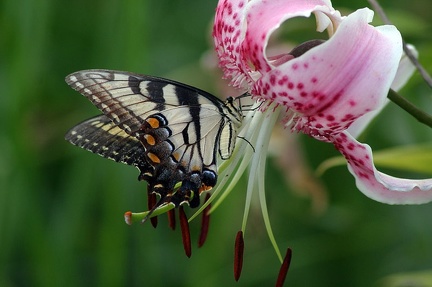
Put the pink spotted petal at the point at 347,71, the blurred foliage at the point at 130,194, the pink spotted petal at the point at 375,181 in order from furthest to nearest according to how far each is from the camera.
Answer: the blurred foliage at the point at 130,194 → the pink spotted petal at the point at 375,181 → the pink spotted petal at the point at 347,71

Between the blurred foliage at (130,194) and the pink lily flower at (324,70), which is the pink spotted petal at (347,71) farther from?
the blurred foliage at (130,194)

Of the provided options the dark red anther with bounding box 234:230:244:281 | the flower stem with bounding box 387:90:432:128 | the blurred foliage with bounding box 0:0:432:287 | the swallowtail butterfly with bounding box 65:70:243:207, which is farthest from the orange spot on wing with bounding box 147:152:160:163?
the blurred foliage with bounding box 0:0:432:287

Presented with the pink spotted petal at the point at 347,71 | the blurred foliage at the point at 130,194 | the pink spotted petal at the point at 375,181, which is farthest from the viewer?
the blurred foliage at the point at 130,194

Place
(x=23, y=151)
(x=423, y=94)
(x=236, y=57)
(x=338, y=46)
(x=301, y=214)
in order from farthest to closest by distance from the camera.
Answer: (x=301, y=214)
(x=423, y=94)
(x=23, y=151)
(x=236, y=57)
(x=338, y=46)

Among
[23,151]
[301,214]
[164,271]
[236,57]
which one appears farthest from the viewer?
[301,214]

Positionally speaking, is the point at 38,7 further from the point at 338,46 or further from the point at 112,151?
the point at 338,46

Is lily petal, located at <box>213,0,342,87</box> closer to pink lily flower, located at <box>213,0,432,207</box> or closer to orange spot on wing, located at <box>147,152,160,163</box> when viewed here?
pink lily flower, located at <box>213,0,432,207</box>

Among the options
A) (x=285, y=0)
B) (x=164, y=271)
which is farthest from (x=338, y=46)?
(x=164, y=271)

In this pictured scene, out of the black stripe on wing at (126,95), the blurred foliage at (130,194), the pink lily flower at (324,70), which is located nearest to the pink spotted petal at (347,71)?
the pink lily flower at (324,70)
